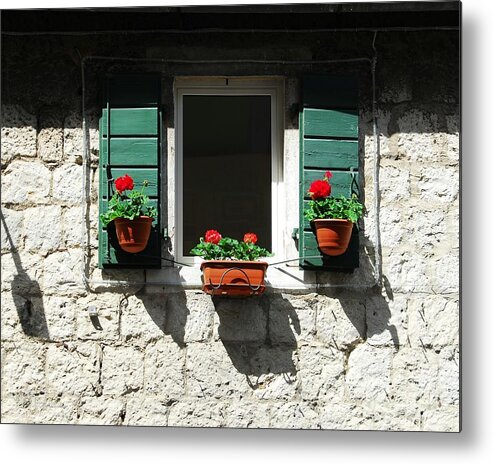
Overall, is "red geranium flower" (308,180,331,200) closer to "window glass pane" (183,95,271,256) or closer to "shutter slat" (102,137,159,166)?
"window glass pane" (183,95,271,256)

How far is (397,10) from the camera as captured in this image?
226 inches

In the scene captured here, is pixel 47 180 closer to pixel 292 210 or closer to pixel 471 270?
pixel 292 210

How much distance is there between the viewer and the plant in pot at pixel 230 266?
18.5ft

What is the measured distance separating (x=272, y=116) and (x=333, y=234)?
856 millimetres

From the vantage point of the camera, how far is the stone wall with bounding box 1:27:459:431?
19.1 ft

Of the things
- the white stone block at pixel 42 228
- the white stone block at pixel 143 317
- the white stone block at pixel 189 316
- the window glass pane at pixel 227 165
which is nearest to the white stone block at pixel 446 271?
the window glass pane at pixel 227 165

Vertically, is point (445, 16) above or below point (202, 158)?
above

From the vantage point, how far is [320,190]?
5.73m

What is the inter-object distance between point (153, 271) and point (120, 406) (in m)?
0.74

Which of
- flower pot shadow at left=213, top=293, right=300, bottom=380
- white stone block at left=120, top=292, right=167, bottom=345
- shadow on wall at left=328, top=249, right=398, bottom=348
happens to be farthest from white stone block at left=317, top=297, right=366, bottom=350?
white stone block at left=120, top=292, right=167, bottom=345

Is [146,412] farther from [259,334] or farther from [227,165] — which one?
[227,165]

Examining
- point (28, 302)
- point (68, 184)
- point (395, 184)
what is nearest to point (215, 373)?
point (28, 302)

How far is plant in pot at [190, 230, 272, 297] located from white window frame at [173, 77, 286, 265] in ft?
1.11

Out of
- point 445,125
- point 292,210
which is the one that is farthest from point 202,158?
point 445,125
